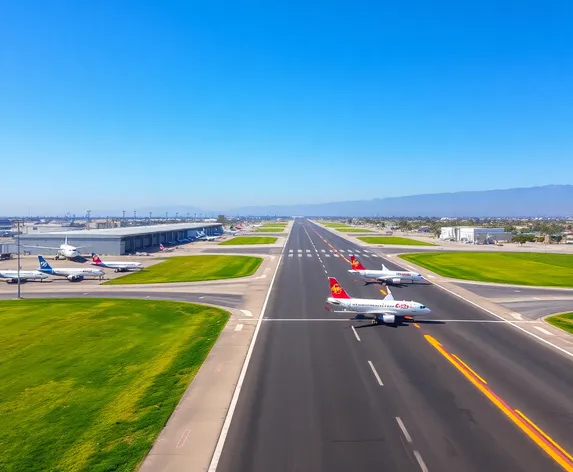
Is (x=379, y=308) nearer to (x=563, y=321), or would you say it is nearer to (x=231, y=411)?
(x=563, y=321)

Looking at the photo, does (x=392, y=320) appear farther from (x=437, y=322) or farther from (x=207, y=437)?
(x=207, y=437)

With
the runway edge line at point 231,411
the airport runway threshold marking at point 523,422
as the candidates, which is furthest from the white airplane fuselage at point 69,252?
the airport runway threshold marking at point 523,422

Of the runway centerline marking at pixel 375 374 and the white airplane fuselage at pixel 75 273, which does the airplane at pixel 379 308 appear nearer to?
the runway centerline marking at pixel 375 374

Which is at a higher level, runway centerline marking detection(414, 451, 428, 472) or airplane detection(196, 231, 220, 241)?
airplane detection(196, 231, 220, 241)

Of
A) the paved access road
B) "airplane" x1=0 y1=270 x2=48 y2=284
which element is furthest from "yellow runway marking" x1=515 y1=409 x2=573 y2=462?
"airplane" x1=0 y1=270 x2=48 y2=284

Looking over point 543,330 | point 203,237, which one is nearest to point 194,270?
point 543,330

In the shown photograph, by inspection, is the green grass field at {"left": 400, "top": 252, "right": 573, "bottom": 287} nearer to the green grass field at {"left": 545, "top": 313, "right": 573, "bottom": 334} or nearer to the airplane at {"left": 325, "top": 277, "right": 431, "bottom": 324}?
the green grass field at {"left": 545, "top": 313, "right": 573, "bottom": 334}
